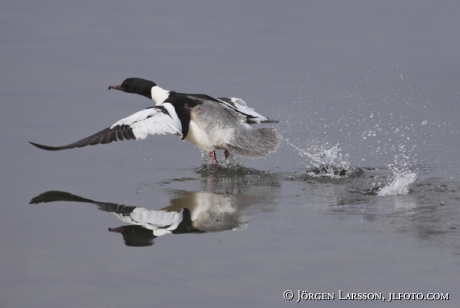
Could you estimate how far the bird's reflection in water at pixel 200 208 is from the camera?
6352 mm

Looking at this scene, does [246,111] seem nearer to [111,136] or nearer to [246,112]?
[246,112]

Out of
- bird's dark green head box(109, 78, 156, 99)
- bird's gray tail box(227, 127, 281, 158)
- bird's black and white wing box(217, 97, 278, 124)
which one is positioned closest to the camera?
bird's gray tail box(227, 127, 281, 158)

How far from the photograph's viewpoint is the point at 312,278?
529 cm

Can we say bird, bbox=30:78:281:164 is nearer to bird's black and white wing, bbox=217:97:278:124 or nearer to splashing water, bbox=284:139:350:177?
bird's black and white wing, bbox=217:97:278:124

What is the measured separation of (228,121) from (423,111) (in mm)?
3292

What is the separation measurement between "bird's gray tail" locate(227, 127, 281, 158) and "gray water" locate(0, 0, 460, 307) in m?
0.23

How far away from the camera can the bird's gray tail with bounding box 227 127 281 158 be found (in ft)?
28.7

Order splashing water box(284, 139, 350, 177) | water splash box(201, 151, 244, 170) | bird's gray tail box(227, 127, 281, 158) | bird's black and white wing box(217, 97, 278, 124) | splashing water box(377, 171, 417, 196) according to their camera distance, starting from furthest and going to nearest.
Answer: bird's black and white wing box(217, 97, 278, 124) < water splash box(201, 151, 244, 170) < bird's gray tail box(227, 127, 281, 158) < splashing water box(284, 139, 350, 177) < splashing water box(377, 171, 417, 196)

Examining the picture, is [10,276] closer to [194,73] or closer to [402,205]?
[402,205]

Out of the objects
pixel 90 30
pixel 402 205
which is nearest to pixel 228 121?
pixel 402 205

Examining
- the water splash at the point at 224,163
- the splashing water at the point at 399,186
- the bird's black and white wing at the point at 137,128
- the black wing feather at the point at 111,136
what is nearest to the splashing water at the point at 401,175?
the splashing water at the point at 399,186

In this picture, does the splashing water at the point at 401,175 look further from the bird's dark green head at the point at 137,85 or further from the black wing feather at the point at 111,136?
the bird's dark green head at the point at 137,85

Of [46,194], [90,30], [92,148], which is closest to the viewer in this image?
[46,194]

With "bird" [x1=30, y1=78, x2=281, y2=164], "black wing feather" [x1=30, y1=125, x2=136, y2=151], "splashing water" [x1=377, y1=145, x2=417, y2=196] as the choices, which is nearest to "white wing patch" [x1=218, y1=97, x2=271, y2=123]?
"bird" [x1=30, y1=78, x2=281, y2=164]
